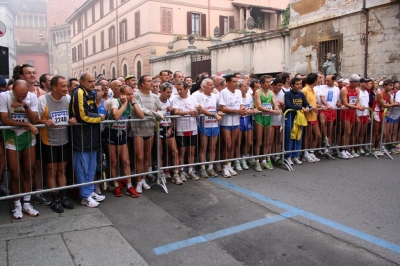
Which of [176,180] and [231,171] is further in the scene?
[231,171]

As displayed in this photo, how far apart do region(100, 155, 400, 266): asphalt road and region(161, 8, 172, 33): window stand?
1120 inches

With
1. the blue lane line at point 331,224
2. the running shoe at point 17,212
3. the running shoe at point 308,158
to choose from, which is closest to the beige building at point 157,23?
the running shoe at point 308,158

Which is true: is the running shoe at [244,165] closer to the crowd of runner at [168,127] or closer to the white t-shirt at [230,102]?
the crowd of runner at [168,127]

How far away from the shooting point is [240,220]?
15.0 feet

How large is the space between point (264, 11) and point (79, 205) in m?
33.6

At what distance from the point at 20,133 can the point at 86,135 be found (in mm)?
883

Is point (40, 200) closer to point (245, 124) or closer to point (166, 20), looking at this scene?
point (245, 124)

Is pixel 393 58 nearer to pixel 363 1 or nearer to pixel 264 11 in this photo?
pixel 363 1

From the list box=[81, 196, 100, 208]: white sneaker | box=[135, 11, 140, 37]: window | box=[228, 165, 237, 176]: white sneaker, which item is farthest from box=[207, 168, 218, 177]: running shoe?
box=[135, 11, 140, 37]: window

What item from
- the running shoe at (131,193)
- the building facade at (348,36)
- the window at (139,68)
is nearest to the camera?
the running shoe at (131,193)

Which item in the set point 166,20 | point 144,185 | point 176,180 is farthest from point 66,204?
point 166,20

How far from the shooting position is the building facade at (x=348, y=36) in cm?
1316

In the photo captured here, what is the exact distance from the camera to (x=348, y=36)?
47.9 ft

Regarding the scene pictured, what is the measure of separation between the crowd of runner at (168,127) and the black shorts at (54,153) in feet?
0.05
